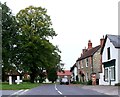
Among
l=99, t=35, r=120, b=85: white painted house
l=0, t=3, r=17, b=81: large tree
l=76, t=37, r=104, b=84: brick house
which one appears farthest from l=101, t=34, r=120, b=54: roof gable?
l=0, t=3, r=17, b=81: large tree

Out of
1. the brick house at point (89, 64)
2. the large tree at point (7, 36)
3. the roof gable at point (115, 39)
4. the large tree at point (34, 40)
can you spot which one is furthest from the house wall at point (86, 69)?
the roof gable at point (115, 39)

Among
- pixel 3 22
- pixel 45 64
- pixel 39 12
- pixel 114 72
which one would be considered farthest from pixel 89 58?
pixel 114 72

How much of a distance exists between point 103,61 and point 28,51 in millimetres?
21037

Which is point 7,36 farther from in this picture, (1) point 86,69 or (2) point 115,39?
(2) point 115,39

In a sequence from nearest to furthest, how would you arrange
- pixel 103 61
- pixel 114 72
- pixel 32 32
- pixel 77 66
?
pixel 114 72
pixel 103 61
pixel 32 32
pixel 77 66

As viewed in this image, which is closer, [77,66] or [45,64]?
[45,64]

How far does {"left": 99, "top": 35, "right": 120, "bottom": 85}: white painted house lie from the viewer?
44438mm

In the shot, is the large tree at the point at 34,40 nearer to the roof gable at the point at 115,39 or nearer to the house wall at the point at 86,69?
the house wall at the point at 86,69

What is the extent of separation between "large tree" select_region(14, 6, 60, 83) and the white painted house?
64.1 feet

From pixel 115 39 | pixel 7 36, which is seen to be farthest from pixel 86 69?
pixel 115 39

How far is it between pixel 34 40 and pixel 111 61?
24466mm

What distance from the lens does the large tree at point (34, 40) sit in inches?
2645

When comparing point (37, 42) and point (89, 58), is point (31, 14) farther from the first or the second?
point (89, 58)

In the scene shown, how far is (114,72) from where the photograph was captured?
4534 cm
